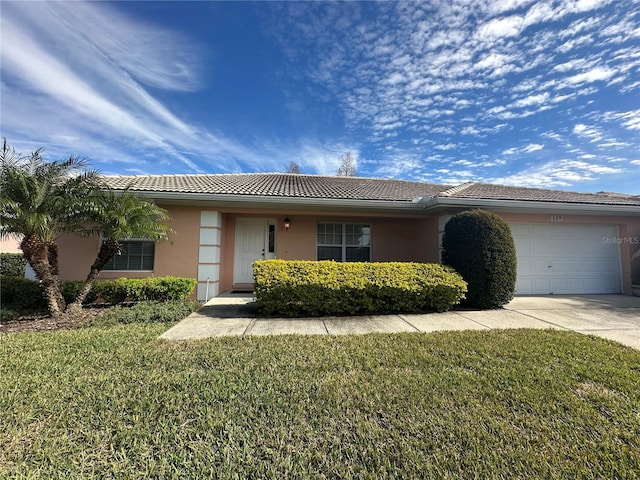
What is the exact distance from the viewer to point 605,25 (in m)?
6.66

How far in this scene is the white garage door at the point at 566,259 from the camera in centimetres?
923

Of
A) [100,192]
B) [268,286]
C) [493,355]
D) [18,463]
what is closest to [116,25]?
[100,192]

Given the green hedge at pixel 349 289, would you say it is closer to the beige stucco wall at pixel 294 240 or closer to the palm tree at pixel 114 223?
the beige stucco wall at pixel 294 240

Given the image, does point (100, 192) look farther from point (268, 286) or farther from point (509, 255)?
point (509, 255)

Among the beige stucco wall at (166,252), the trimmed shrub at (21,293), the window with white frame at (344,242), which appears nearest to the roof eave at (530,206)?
the window with white frame at (344,242)

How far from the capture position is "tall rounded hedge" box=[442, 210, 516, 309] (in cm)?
693

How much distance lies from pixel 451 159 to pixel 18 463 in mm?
→ 16543

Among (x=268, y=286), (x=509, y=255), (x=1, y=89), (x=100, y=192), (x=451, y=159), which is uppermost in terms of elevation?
(x=451, y=159)

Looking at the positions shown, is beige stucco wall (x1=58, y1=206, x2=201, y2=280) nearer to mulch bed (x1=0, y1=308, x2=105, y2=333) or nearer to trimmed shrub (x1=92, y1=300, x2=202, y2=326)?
trimmed shrub (x1=92, y1=300, x2=202, y2=326)

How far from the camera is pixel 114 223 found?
627 centimetres

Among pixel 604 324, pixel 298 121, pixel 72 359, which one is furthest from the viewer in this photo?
pixel 298 121

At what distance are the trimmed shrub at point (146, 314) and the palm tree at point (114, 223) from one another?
98 centimetres

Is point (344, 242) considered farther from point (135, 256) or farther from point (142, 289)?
point (135, 256)

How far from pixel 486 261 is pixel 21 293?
468 inches
